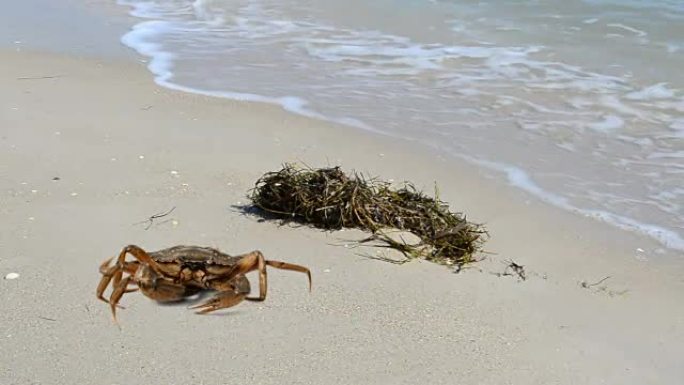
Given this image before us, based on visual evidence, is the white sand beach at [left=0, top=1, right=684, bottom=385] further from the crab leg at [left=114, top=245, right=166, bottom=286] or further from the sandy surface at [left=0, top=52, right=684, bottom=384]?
the crab leg at [left=114, top=245, right=166, bottom=286]

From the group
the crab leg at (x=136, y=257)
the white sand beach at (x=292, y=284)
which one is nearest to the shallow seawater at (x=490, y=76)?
the white sand beach at (x=292, y=284)

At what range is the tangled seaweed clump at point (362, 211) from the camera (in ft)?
13.4

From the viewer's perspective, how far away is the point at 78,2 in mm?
11141

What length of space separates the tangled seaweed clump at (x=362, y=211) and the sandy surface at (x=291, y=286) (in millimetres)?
118

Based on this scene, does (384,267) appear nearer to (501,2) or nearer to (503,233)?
(503,233)

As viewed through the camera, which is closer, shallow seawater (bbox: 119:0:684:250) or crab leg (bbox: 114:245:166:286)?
crab leg (bbox: 114:245:166:286)

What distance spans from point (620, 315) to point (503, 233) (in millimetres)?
954

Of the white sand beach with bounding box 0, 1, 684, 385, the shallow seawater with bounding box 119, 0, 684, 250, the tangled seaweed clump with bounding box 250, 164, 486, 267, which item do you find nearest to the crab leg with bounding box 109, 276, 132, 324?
the white sand beach with bounding box 0, 1, 684, 385

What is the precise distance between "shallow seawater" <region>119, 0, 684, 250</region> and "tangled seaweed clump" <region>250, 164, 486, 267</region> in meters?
1.18

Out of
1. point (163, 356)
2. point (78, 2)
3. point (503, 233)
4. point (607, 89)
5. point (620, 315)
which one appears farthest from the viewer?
point (78, 2)

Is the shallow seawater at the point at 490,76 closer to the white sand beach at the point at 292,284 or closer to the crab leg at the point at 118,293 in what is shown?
the white sand beach at the point at 292,284

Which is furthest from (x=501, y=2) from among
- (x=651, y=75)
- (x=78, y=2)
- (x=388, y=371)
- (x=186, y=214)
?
(x=388, y=371)

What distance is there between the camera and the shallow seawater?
18.5 ft

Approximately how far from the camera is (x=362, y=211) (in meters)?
4.21
